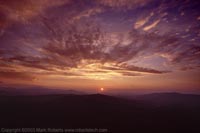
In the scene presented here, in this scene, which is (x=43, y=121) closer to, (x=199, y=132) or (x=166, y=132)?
(x=166, y=132)

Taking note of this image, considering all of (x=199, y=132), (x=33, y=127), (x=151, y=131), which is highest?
(x=33, y=127)


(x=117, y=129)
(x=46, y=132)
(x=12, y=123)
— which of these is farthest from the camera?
(x=12, y=123)

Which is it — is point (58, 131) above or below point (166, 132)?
above

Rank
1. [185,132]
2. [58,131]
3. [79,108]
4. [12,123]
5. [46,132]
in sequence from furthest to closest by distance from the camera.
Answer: [79,108] → [185,132] → [12,123] → [58,131] → [46,132]

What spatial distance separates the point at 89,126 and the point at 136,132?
52.7ft

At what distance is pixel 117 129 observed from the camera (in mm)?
43438

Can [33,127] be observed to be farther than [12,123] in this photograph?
No

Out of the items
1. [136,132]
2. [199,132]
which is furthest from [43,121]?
[199,132]

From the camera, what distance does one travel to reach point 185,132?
162 feet

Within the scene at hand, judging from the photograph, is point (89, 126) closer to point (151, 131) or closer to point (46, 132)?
point (46, 132)

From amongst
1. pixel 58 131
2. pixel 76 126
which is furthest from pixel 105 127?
pixel 58 131

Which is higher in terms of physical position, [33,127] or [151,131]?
[33,127]

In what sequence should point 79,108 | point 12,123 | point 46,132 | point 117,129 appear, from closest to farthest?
point 46,132 → point 117,129 → point 12,123 → point 79,108

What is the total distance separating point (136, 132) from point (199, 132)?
29.4m
